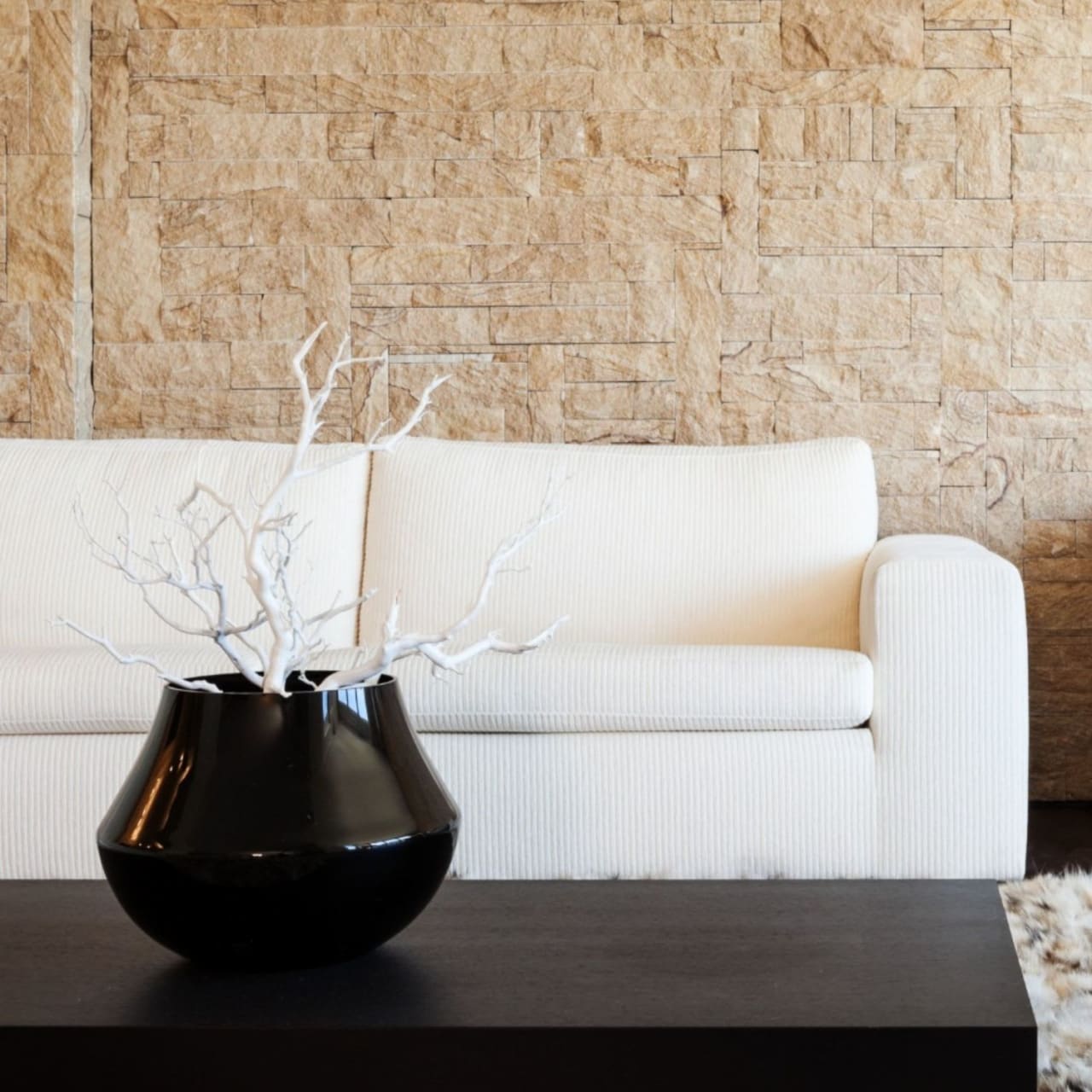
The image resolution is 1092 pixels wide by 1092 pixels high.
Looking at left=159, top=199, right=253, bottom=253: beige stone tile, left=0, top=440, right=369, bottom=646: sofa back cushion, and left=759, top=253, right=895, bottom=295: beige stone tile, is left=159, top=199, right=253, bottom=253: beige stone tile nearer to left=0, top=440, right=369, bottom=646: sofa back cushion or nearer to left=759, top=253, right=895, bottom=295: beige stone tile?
left=0, top=440, right=369, bottom=646: sofa back cushion

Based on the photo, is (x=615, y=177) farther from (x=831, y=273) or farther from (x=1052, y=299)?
(x=1052, y=299)

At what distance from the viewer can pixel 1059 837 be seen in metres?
2.73

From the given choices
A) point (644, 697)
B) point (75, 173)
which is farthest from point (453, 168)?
point (644, 697)

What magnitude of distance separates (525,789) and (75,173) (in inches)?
72.8

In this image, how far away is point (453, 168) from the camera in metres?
3.10

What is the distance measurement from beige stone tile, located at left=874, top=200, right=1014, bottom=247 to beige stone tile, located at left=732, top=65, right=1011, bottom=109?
216 millimetres

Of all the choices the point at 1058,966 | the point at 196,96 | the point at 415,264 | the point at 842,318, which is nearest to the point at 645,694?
the point at 1058,966

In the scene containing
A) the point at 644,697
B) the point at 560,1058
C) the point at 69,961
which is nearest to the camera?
the point at 560,1058

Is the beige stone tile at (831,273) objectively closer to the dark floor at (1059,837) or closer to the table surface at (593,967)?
the dark floor at (1059,837)

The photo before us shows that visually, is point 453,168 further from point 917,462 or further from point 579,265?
point 917,462

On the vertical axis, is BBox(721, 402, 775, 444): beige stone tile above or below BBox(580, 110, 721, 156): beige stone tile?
below

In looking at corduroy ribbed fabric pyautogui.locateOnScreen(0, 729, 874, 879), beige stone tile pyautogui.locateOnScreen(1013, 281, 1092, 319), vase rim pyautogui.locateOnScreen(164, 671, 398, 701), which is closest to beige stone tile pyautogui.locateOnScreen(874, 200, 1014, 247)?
beige stone tile pyautogui.locateOnScreen(1013, 281, 1092, 319)

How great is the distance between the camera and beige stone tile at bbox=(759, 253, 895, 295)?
304 centimetres

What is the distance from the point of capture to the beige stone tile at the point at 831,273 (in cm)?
304
